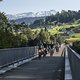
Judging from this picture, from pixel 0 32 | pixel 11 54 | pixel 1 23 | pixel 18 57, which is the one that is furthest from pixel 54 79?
pixel 1 23

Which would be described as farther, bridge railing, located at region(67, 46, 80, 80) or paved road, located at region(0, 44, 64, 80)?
paved road, located at region(0, 44, 64, 80)

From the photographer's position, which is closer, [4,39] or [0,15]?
[4,39]

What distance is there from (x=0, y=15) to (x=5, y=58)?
33.6 meters

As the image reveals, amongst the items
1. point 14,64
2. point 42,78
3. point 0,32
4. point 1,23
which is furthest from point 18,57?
point 1,23

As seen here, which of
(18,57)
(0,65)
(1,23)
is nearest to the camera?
(0,65)

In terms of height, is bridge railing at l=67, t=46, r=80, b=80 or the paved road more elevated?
bridge railing at l=67, t=46, r=80, b=80

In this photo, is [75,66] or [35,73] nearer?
[75,66]

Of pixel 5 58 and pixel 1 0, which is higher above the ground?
pixel 1 0

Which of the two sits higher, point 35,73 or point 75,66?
point 75,66

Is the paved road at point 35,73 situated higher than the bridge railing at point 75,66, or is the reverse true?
the bridge railing at point 75,66

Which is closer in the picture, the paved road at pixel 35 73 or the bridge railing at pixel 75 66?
the bridge railing at pixel 75 66

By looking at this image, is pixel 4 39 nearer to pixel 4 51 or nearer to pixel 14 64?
pixel 14 64

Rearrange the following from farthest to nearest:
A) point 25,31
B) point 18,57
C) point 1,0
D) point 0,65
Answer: point 25,31, point 1,0, point 18,57, point 0,65

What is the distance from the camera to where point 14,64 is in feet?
105
